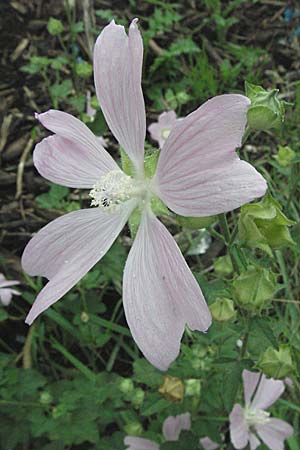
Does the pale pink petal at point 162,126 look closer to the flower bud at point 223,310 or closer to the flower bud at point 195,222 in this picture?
the flower bud at point 223,310

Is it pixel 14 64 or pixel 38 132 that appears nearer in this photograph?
pixel 38 132

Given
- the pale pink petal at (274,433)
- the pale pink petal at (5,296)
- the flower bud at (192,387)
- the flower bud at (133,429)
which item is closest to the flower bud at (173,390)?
the flower bud at (192,387)

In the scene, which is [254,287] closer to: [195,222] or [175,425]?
[195,222]

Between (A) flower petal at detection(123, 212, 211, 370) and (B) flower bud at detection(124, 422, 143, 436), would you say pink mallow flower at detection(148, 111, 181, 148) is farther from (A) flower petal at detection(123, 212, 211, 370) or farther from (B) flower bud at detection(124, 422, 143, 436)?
(A) flower petal at detection(123, 212, 211, 370)

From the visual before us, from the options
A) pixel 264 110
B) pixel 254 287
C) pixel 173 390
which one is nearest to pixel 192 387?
pixel 173 390

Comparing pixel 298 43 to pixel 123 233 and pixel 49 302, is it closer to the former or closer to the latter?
pixel 123 233

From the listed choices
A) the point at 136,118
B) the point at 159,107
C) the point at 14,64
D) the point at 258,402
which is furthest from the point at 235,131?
the point at 14,64

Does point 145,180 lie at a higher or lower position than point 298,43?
higher
